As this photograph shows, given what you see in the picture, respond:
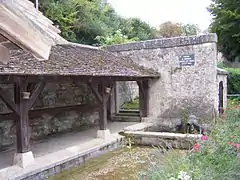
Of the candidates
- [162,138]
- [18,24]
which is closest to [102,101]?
[162,138]

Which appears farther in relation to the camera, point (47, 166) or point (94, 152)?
point (94, 152)

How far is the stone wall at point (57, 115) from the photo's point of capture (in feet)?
24.7

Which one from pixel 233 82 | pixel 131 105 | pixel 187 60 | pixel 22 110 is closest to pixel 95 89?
pixel 22 110

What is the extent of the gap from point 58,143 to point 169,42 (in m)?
5.02

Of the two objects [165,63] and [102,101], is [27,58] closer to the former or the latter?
[102,101]

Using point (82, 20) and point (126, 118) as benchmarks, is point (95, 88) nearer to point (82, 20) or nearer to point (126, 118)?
point (126, 118)

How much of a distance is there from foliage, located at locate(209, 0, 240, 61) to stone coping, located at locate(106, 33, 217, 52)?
742 cm

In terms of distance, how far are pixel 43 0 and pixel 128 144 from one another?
378 inches

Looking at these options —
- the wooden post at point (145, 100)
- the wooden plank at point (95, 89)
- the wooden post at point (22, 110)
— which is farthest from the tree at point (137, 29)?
the wooden post at point (22, 110)

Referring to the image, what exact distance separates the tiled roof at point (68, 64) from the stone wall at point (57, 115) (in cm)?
147

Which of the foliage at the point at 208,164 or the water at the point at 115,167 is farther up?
the foliage at the point at 208,164

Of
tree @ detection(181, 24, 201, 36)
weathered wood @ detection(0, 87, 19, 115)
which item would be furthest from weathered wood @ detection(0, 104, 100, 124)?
tree @ detection(181, 24, 201, 36)

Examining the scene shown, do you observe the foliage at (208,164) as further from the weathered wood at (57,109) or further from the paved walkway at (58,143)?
the weathered wood at (57,109)

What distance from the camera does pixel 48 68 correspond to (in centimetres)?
568
